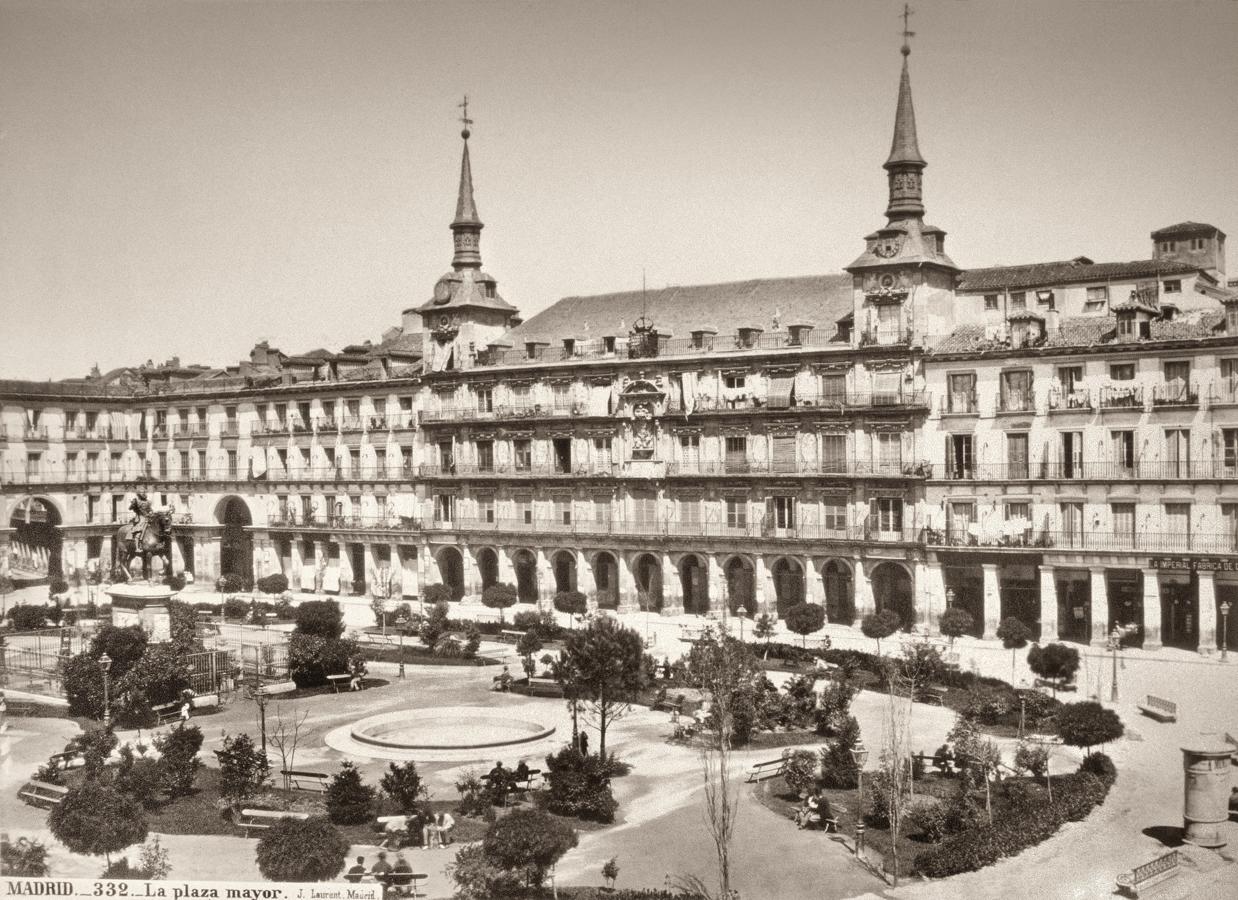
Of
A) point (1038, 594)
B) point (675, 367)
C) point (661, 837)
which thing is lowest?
point (661, 837)

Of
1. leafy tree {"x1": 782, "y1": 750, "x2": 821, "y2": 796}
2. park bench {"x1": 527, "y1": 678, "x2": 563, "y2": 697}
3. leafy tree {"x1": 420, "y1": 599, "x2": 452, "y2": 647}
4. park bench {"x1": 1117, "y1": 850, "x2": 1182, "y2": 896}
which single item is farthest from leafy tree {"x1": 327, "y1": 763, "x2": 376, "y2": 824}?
leafy tree {"x1": 420, "y1": 599, "x2": 452, "y2": 647}

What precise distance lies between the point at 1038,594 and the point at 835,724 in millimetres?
14696

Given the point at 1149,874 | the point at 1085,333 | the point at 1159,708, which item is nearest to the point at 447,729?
the point at 1149,874

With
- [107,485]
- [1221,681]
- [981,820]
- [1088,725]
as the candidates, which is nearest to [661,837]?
[981,820]

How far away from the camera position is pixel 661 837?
2539cm

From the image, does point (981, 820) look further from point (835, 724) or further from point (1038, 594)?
point (1038, 594)

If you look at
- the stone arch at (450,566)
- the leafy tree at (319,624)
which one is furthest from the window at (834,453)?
the leafy tree at (319,624)

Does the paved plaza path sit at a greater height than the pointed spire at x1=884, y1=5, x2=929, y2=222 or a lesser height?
lesser

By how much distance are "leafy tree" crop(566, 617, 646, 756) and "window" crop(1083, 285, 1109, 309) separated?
955 inches

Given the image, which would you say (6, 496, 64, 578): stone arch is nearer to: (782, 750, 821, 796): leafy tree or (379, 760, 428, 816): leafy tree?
(379, 760, 428, 816): leafy tree

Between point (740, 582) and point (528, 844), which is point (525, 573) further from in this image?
point (528, 844)

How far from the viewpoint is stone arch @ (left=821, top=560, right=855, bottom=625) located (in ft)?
160

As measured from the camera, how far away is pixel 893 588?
47.8m

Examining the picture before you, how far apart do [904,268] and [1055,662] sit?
16026 millimetres
